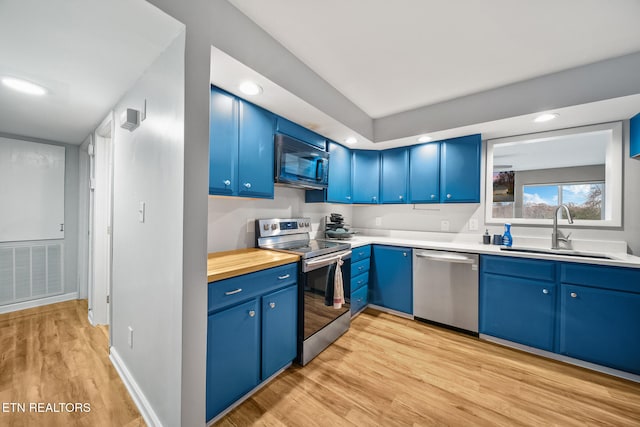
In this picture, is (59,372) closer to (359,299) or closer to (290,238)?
(290,238)

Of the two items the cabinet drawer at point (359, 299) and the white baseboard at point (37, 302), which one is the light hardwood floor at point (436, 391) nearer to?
the cabinet drawer at point (359, 299)

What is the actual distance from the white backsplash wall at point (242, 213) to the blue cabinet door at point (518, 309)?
82.4 inches

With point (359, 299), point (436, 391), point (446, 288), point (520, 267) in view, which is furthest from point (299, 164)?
point (520, 267)

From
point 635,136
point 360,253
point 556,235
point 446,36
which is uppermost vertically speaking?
point 446,36

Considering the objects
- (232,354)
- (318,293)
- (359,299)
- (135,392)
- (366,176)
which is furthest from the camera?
(366,176)

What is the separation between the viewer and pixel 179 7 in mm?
1152

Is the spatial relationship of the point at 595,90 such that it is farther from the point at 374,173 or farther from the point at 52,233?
the point at 52,233

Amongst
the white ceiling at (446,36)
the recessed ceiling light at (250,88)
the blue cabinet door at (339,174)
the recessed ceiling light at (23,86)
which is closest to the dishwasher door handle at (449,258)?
the blue cabinet door at (339,174)

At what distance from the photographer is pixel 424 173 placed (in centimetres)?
306

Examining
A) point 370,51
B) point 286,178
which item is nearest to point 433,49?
point 370,51

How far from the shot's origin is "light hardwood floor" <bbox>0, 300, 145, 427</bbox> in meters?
1.48

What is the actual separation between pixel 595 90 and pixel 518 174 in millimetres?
1061

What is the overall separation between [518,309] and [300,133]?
2624 mm

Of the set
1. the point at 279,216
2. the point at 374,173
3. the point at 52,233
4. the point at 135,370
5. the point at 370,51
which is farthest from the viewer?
the point at 374,173
